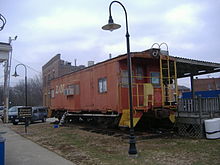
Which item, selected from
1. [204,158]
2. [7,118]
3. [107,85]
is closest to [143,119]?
[107,85]

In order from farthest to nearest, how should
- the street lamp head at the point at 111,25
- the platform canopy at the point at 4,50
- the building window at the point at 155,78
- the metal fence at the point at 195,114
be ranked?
the building window at the point at 155,78, the metal fence at the point at 195,114, the street lamp head at the point at 111,25, the platform canopy at the point at 4,50

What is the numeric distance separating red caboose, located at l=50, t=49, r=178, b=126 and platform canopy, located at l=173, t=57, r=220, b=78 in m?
0.57

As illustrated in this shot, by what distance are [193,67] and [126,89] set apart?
518 cm

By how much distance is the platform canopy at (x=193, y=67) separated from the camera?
482 inches

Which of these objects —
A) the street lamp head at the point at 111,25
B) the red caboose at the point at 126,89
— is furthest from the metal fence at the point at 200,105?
the street lamp head at the point at 111,25

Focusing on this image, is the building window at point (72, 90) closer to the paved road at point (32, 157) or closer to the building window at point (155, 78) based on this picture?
the building window at point (155, 78)

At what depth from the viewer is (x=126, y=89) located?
11383 millimetres

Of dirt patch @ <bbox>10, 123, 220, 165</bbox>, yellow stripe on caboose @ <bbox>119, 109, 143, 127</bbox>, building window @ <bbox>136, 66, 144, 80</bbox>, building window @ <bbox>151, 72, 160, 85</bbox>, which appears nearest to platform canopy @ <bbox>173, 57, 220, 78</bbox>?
building window @ <bbox>151, 72, 160, 85</bbox>

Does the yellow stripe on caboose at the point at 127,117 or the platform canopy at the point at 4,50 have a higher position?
the platform canopy at the point at 4,50

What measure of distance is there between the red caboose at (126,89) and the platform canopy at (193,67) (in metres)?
0.57

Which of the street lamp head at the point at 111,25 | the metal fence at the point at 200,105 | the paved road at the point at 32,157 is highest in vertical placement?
→ the street lamp head at the point at 111,25

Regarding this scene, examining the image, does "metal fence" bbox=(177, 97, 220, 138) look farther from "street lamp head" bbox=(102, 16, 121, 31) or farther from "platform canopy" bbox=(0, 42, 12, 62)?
"platform canopy" bbox=(0, 42, 12, 62)

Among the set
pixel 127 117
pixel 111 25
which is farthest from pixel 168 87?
pixel 111 25

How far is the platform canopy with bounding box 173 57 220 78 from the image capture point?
12.2 m
